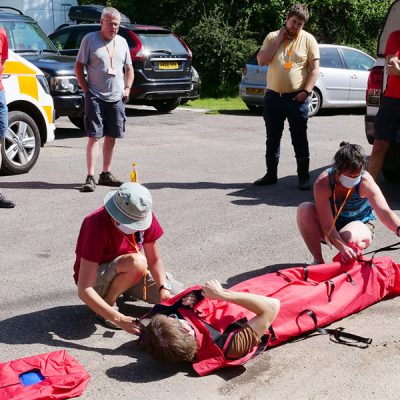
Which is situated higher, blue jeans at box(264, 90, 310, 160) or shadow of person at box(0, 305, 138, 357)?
blue jeans at box(264, 90, 310, 160)

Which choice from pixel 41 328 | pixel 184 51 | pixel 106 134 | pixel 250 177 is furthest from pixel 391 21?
pixel 184 51

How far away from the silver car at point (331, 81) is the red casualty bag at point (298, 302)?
1124 centimetres

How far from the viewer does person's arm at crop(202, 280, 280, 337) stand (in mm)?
4375

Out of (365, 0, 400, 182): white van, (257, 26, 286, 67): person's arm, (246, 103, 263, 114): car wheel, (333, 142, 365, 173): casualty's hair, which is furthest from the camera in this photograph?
(246, 103, 263, 114): car wheel

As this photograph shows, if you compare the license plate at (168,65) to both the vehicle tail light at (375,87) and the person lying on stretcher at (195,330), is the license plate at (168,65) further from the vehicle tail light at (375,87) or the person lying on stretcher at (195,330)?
the person lying on stretcher at (195,330)

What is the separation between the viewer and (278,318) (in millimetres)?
4699

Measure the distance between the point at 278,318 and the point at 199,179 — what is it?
4932 mm

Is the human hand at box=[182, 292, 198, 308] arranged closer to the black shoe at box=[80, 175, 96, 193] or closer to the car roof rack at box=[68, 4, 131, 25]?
the black shoe at box=[80, 175, 96, 193]

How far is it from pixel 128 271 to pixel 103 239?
0.96 ft

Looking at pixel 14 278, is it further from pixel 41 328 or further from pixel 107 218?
pixel 107 218

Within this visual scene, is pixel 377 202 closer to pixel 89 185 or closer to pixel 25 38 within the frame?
pixel 89 185

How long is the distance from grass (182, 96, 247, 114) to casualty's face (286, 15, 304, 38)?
8721mm

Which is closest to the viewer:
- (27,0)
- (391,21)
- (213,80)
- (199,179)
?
(391,21)

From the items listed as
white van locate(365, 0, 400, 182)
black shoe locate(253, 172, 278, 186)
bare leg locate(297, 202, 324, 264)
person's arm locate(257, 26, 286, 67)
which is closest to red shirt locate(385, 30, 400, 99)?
white van locate(365, 0, 400, 182)
